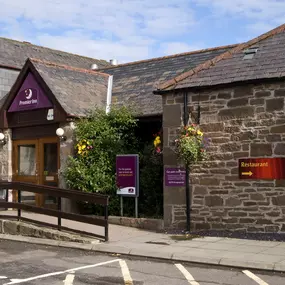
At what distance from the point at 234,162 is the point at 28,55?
11146 millimetres

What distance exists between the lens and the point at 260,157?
10.7 metres

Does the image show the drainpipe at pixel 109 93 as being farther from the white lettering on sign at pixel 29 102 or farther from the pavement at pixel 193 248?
the pavement at pixel 193 248

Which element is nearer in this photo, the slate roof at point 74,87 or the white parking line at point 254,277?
the white parking line at point 254,277

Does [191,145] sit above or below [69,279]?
above

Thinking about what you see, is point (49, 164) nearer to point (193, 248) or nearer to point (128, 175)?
point (128, 175)

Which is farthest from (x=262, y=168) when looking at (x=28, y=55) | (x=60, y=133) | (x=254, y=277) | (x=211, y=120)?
(x=28, y=55)

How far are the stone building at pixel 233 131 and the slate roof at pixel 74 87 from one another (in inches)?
134

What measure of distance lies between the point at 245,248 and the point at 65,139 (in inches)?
265

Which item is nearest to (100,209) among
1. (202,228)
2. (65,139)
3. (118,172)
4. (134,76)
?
(118,172)

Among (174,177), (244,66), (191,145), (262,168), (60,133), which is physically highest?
(244,66)

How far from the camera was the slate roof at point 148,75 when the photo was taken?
48.6 ft

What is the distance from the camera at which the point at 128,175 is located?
12719 mm

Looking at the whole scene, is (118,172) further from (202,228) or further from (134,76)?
(134,76)

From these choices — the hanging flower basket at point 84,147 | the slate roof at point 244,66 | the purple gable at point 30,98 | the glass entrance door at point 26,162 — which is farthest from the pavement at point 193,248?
the purple gable at point 30,98
